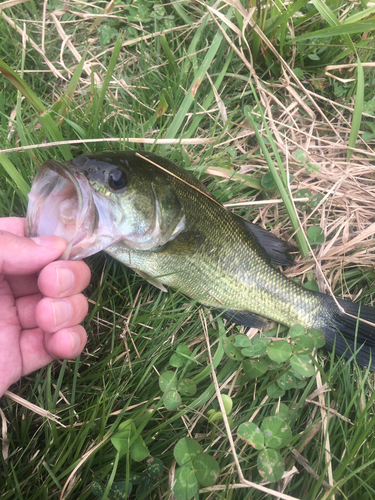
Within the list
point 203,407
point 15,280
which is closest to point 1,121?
point 15,280

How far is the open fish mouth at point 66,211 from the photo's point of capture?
5.24 feet

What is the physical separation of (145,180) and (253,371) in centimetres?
145

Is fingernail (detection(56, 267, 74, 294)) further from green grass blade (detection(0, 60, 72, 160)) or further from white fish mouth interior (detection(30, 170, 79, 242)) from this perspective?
green grass blade (detection(0, 60, 72, 160))

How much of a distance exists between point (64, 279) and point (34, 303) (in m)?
0.46

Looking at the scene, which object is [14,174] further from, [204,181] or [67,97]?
[204,181]

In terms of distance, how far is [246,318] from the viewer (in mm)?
2381

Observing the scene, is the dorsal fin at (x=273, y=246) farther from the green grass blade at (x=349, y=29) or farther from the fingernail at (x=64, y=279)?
the green grass blade at (x=349, y=29)

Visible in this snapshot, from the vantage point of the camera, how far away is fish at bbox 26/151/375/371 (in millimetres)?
1717

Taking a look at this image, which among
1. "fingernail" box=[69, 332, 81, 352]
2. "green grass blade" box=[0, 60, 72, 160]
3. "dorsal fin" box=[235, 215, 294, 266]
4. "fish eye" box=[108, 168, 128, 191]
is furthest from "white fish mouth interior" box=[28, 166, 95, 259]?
"dorsal fin" box=[235, 215, 294, 266]

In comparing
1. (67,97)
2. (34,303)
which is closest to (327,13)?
(67,97)

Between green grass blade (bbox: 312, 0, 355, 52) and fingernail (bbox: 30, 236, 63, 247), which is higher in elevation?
green grass blade (bbox: 312, 0, 355, 52)

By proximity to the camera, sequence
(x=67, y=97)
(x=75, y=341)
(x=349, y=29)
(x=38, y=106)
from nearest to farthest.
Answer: (x=75, y=341) → (x=38, y=106) → (x=67, y=97) → (x=349, y=29)

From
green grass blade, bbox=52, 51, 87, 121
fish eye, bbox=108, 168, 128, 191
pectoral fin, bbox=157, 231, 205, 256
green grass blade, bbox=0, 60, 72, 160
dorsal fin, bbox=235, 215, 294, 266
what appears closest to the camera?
fish eye, bbox=108, 168, 128, 191

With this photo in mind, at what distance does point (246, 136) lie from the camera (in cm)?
296
